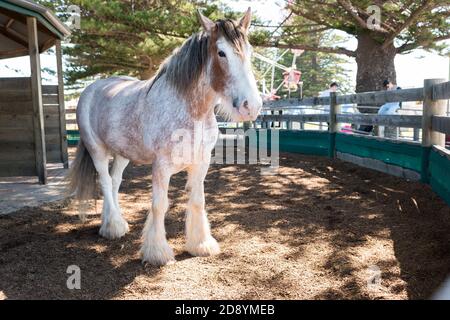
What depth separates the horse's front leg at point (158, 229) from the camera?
10.6ft

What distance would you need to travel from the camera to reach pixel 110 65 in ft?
51.1

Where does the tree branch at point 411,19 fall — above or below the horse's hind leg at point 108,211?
above

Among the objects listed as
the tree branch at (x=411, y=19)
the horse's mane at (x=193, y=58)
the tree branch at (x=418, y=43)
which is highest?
the tree branch at (x=411, y=19)

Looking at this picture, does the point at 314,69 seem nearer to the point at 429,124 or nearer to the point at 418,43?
the point at 418,43

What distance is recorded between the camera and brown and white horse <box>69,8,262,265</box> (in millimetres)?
2857

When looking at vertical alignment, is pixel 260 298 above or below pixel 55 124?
below

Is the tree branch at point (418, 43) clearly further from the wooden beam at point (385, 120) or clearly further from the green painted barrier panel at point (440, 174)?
the green painted barrier panel at point (440, 174)

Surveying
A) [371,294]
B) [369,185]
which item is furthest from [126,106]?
[369,185]

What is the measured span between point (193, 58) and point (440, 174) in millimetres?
3033

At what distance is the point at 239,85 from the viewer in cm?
278

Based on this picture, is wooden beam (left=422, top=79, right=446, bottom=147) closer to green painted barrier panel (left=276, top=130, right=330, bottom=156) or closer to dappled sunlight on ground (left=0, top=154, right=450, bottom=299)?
dappled sunlight on ground (left=0, top=154, right=450, bottom=299)

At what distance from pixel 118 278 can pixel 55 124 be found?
5976 millimetres

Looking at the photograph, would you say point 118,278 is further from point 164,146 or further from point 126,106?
point 126,106

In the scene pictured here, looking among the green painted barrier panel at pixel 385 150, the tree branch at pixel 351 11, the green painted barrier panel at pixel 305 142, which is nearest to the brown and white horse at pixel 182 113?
the green painted barrier panel at pixel 385 150
